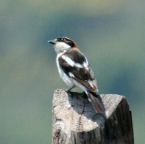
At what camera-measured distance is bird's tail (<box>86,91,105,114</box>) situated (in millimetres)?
4045

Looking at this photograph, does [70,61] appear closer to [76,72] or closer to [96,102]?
[76,72]

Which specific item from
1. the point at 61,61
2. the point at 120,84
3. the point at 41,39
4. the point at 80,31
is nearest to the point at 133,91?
the point at 120,84

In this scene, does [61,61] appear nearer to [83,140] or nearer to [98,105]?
[98,105]

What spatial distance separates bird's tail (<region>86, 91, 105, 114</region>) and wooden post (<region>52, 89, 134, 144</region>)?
0.05 m

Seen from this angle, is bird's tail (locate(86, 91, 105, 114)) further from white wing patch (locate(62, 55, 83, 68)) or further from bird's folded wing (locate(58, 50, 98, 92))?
white wing patch (locate(62, 55, 83, 68))

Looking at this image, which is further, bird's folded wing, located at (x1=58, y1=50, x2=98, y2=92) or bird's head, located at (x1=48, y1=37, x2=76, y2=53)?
bird's head, located at (x1=48, y1=37, x2=76, y2=53)

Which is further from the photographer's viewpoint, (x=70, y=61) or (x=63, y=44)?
(x=63, y=44)

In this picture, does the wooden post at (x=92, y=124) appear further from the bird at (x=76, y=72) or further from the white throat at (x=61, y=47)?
the white throat at (x=61, y=47)

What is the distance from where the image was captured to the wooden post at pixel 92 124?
3725 mm

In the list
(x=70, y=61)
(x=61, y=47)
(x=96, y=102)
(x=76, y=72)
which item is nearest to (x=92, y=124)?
(x=96, y=102)

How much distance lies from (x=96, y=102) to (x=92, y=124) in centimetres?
49

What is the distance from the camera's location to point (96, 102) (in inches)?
168

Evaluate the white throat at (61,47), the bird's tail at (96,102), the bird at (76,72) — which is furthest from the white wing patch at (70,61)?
the bird's tail at (96,102)

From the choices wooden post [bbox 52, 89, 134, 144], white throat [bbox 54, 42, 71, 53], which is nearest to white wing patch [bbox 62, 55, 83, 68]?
white throat [bbox 54, 42, 71, 53]
